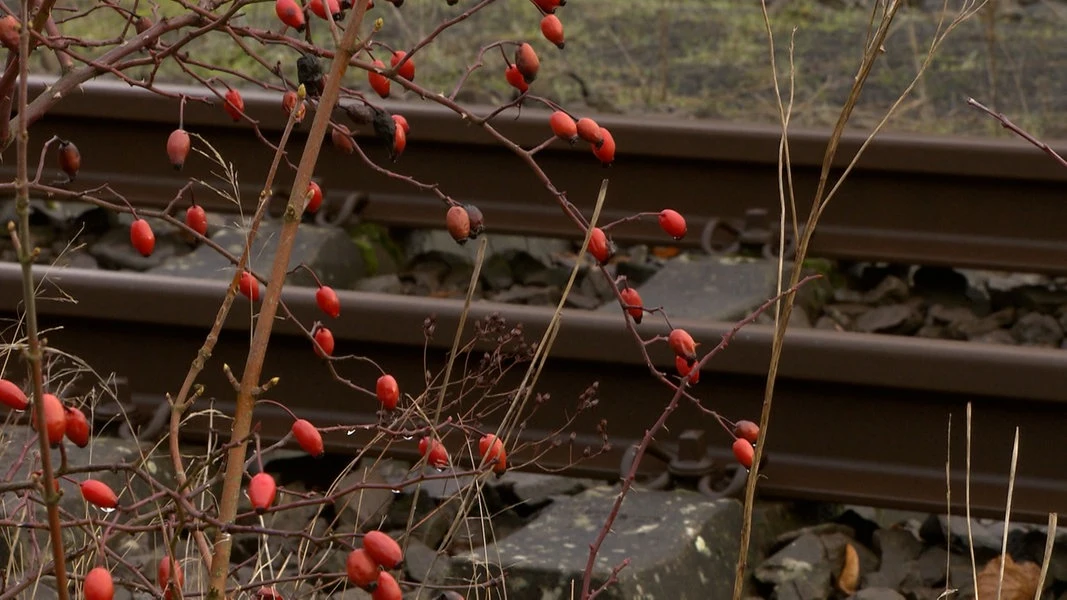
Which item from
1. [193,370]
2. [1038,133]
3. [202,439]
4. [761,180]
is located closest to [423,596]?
[202,439]

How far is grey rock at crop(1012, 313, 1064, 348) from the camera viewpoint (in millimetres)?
4445

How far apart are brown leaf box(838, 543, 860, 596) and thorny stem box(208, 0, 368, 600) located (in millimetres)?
1782

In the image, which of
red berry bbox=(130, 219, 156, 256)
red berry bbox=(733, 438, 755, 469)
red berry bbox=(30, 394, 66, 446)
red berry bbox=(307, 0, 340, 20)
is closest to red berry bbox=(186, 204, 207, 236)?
red berry bbox=(130, 219, 156, 256)

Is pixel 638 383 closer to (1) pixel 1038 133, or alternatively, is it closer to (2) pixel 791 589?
(2) pixel 791 589

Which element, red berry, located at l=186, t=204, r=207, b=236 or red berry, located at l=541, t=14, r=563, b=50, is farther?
red berry, located at l=186, t=204, r=207, b=236

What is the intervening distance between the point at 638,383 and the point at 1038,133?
3.15m

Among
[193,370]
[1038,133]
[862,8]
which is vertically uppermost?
[193,370]

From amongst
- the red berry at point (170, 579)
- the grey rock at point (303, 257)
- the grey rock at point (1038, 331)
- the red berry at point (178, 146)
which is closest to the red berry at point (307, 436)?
the red berry at point (170, 579)

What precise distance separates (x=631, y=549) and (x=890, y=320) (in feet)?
6.46

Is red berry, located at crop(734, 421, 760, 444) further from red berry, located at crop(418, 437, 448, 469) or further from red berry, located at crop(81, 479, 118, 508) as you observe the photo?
red berry, located at crop(81, 479, 118, 508)

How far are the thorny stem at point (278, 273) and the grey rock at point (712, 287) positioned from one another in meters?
2.62

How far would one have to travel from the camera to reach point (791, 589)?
9.78 ft

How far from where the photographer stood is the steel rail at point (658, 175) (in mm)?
4711

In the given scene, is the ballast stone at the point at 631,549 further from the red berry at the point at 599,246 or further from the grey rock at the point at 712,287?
the grey rock at the point at 712,287
